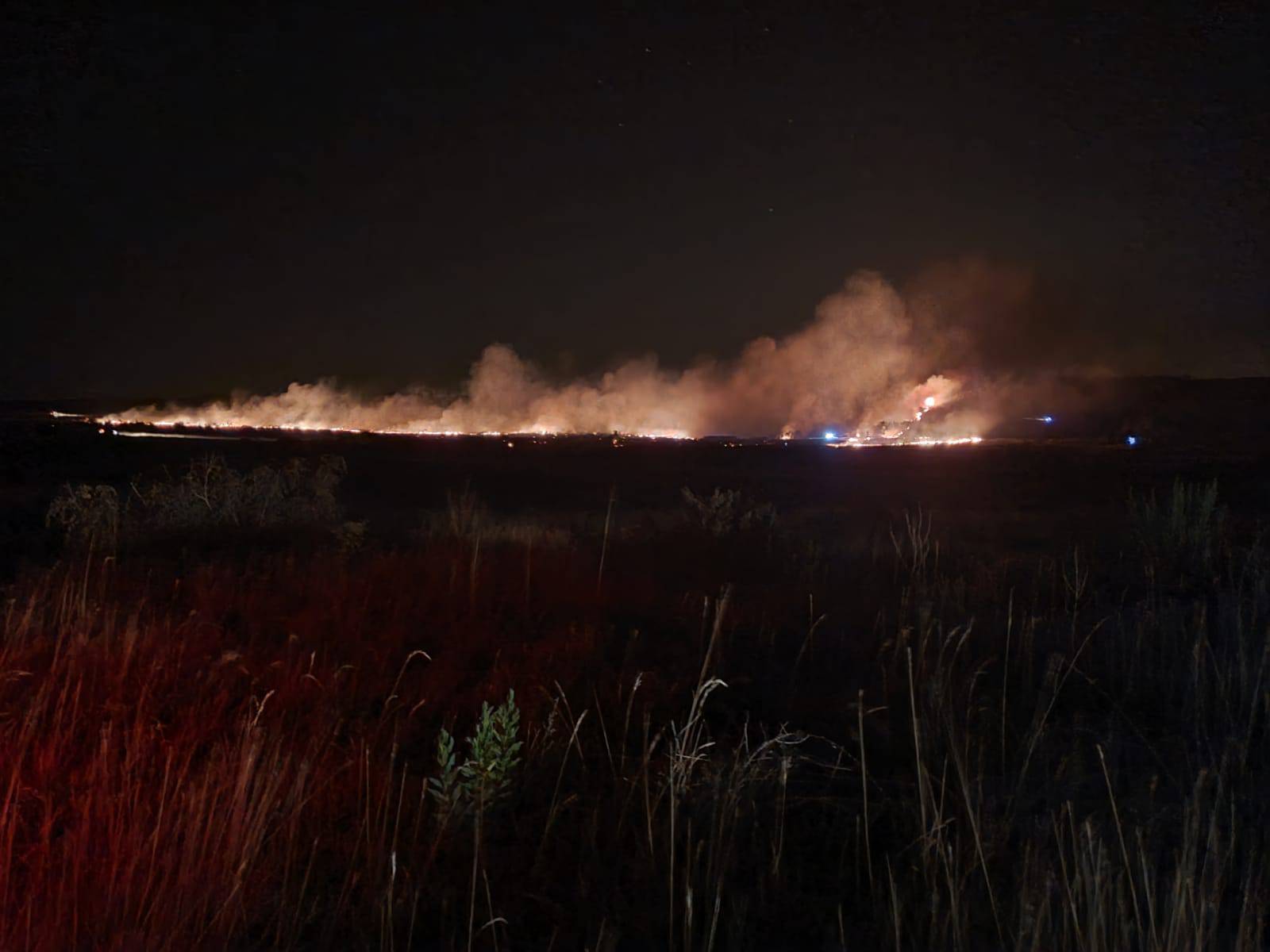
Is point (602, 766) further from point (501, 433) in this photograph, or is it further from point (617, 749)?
point (501, 433)

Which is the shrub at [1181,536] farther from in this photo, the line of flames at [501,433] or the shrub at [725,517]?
the line of flames at [501,433]

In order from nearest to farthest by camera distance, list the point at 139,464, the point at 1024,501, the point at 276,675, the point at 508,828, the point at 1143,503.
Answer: the point at 508,828 → the point at 276,675 → the point at 1143,503 → the point at 1024,501 → the point at 139,464

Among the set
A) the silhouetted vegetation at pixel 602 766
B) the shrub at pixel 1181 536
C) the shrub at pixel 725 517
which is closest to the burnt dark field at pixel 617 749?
the silhouetted vegetation at pixel 602 766

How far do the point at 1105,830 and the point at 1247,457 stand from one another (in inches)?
1647

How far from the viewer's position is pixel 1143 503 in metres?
12.8

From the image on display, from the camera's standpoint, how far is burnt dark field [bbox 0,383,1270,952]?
318 cm

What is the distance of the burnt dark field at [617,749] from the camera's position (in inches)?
125

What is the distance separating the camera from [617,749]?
4.86m

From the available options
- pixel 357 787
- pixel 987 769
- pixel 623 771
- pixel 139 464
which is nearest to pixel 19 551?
pixel 357 787

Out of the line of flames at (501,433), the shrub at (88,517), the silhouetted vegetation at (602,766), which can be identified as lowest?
the silhouetted vegetation at (602,766)

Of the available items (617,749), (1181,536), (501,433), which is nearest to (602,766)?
(617,749)

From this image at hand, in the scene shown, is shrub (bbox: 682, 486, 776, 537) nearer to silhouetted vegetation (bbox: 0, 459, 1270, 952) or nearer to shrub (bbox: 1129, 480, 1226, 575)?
silhouetted vegetation (bbox: 0, 459, 1270, 952)

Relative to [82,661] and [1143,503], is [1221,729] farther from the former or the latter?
[1143,503]

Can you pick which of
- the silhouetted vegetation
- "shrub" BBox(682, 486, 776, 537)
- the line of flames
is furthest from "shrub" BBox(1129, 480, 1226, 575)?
the line of flames
